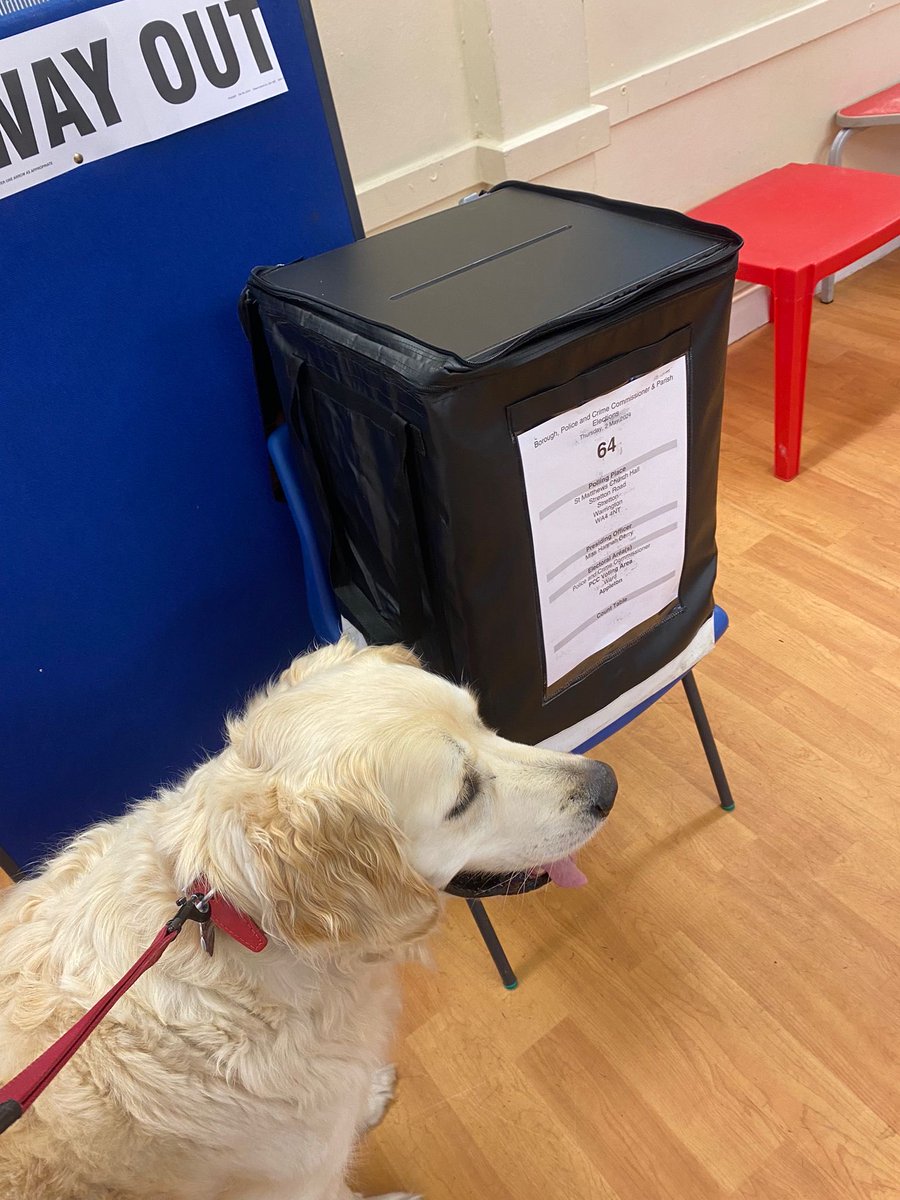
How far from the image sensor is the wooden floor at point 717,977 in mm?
1148

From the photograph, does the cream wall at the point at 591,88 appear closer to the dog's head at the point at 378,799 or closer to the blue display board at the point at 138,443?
the blue display board at the point at 138,443

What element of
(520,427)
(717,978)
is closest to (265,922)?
(520,427)

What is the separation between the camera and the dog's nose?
3.03 ft

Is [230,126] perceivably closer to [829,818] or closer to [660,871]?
[660,871]

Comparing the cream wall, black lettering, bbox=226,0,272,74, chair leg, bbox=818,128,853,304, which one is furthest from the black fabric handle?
chair leg, bbox=818,128,853,304

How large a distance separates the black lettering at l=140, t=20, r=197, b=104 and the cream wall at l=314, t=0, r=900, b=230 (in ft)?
2.44

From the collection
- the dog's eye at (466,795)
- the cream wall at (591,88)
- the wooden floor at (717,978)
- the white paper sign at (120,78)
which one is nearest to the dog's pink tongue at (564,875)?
the dog's eye at (466,795)

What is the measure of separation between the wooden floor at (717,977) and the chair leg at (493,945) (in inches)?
1.0

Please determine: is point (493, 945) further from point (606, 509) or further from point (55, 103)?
point (55, 103)

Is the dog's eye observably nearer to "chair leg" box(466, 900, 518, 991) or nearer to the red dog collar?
the red dog collar

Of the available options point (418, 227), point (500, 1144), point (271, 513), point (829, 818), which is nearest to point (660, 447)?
point (418, 227)

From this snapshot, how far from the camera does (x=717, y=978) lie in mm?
1311

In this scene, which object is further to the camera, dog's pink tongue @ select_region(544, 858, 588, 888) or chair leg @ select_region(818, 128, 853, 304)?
chair leg @ select_region(818, 128, 853, 304)

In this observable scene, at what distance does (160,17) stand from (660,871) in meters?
1.44
